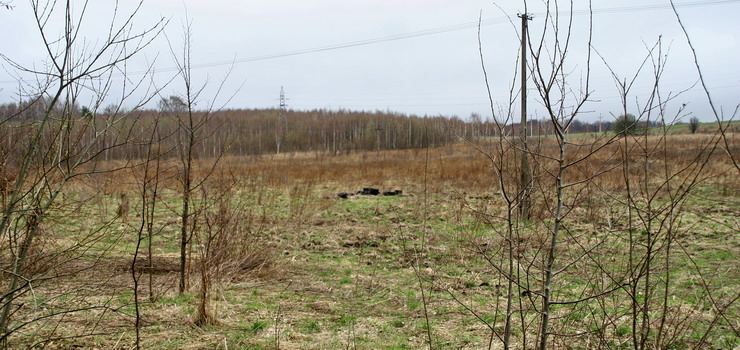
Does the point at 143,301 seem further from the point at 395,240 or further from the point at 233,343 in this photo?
the point at 395,240

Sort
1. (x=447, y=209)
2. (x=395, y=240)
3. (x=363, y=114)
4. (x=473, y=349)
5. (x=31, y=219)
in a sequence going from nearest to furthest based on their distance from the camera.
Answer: (x=31, y=219), (x=473, y=349), (x=395, y=240), (x=447, y=209), (x=363, y=114)

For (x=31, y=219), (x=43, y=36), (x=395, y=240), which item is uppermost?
(x=43, y=36)

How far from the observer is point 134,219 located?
1123 centimetres

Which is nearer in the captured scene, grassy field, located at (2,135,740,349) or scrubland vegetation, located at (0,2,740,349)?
scrubland vegetation, located at (0,2,740,349)

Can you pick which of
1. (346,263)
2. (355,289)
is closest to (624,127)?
(355,289)

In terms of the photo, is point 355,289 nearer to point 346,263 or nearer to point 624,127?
point 346,263

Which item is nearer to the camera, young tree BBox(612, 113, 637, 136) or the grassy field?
young tree BBox(612, 113, 637, 136)

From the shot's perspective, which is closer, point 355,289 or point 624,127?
point 624,127

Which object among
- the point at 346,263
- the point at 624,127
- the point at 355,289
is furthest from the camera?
the point at 346,263

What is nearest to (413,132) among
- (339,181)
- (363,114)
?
(363,114)

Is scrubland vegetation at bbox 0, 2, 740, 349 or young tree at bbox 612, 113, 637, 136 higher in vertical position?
young tree at bbox 612, 113, 637, 136

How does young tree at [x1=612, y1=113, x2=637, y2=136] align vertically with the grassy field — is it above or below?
above

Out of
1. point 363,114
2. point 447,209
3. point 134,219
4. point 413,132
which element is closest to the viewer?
point 134,219

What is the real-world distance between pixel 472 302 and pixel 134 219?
28.6ft
